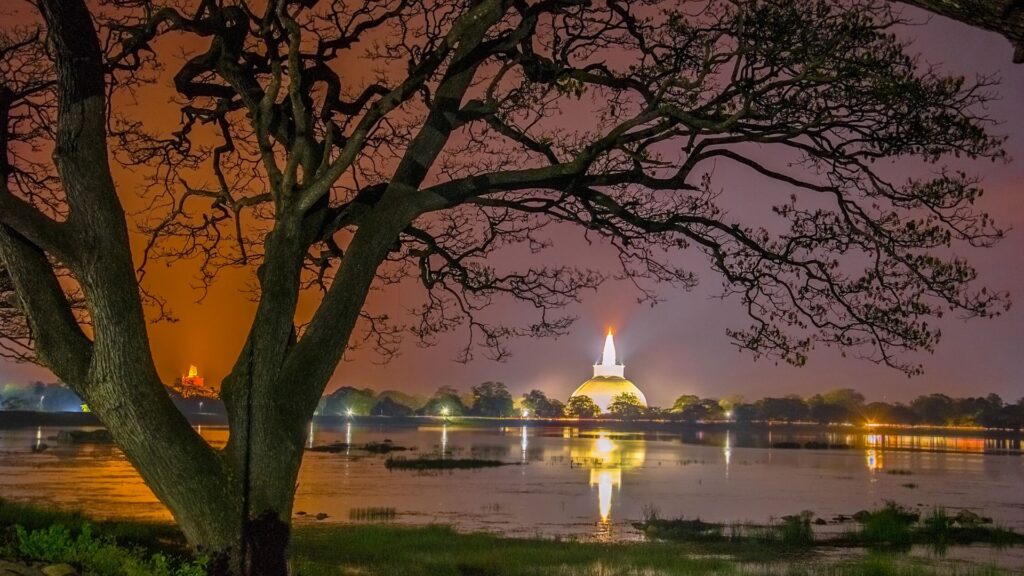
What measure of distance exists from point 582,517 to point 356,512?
7223mm

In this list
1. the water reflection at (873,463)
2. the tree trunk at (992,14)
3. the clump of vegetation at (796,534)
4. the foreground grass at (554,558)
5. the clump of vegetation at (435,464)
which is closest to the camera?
the tree trunk at (992,14)

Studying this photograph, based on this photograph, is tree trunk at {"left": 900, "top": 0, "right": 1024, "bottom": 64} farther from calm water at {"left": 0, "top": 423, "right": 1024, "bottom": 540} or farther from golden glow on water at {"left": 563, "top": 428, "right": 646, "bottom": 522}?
golden glow on water at {"left": 563, "top": 428, "right": 646, "bottom": 522}

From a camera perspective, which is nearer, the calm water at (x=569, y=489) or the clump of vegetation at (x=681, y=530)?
the clump of vegetation at (x=681, y=530)

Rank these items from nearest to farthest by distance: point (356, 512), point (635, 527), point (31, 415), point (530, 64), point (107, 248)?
1. point (107, 248)
2. point (530, 64)
3. point (635, 527)
4. point (356, 512)
5. point (31, 415)

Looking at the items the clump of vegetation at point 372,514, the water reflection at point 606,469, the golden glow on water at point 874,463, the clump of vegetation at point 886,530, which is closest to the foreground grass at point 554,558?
the clump of vegetation at point 886,530

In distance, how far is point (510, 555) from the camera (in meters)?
20.1

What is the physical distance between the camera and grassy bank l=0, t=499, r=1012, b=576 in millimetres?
17562

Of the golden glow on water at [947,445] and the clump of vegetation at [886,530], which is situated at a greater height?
the golden glow on water at [947,445]

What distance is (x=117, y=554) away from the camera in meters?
9.95

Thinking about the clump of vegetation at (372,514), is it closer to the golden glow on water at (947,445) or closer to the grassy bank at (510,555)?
the grassy bank at (510,555)

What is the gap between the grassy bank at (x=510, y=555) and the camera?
17.6 m

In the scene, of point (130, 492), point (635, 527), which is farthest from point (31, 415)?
point (635, 527)

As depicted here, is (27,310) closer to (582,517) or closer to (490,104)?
(490,104)

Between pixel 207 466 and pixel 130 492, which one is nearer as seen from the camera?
pixel 207 466
